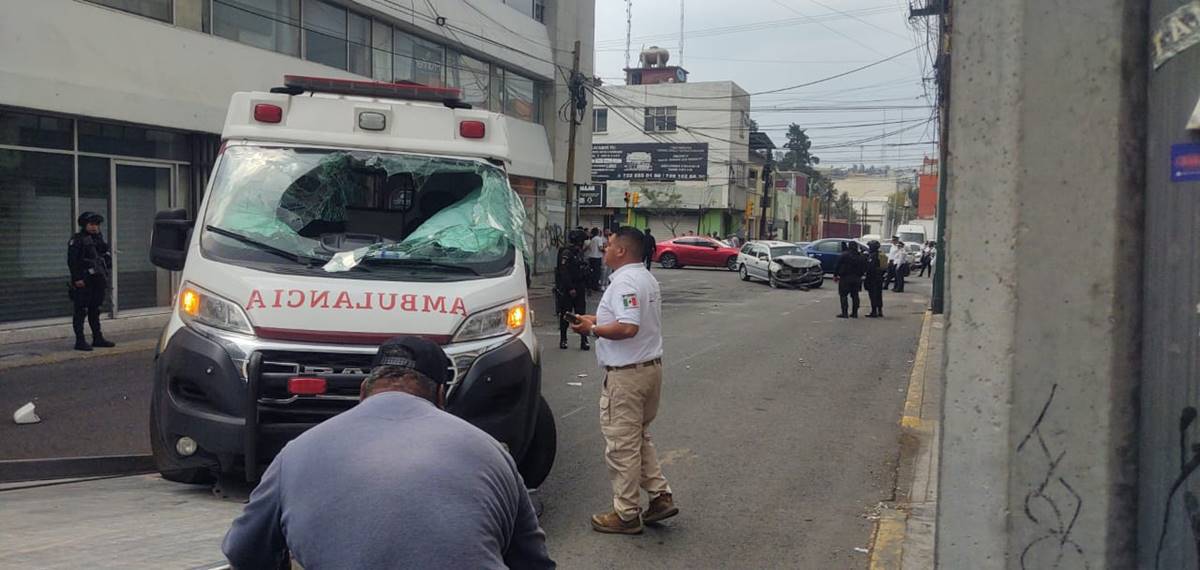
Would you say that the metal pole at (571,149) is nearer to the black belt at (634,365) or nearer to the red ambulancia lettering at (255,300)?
the black belt at (634,365)

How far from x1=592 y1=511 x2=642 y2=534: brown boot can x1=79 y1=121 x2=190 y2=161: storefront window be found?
11771mm

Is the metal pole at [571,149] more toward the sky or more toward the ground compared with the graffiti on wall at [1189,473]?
more toward the sky

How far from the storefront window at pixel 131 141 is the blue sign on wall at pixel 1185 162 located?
575 inches

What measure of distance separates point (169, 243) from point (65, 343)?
332 inches

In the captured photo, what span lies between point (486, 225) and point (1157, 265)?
4.03m

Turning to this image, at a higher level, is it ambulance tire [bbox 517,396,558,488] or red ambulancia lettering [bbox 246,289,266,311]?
red ambulancia lettering [bbox 246,289,266,311]

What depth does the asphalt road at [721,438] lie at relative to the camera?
5820mm

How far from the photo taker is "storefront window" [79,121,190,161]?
565 inches

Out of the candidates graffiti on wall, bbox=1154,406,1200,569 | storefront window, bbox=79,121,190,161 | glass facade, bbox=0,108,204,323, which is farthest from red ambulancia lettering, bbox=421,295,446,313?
storefront window, bbox=79,121,190,161

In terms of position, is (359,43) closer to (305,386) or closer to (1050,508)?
(305,386)

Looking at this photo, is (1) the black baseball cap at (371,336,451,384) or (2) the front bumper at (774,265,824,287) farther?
(2) the front bumper at (774,265,824,287)

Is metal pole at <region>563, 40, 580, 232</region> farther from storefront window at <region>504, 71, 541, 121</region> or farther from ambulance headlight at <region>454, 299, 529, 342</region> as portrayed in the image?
ambulance headlight at <region>454, 299, 529, 342</region>

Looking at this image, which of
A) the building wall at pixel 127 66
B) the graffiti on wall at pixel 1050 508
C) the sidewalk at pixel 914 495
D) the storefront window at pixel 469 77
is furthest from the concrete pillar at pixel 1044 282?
the storefront window at pixel 469 77

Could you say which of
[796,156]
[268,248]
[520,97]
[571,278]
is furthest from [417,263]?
[796,156]
